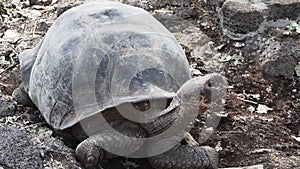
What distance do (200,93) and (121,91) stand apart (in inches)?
14.3

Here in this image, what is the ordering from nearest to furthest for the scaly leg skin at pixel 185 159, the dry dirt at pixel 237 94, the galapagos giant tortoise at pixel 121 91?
1. the galapagos giant tortoise at pixel 121 91
2. the scaly leg skin at pixel 185 159
3. the dry dirt at pixel 237 94

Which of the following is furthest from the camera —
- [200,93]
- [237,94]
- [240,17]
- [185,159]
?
[240,17]

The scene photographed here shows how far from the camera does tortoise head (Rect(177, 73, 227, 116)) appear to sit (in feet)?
7.82

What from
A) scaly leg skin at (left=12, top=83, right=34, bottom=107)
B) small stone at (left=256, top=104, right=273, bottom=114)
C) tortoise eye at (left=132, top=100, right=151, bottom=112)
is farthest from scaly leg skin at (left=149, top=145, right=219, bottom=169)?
scaly leg skin at (left=12, top=83, right=34, bottom=107)

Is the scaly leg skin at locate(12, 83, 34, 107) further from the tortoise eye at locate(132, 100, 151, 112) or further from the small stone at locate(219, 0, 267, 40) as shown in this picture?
the small stone at locate(219, 0, 267, 40)

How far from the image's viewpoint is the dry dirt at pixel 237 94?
2.86 m

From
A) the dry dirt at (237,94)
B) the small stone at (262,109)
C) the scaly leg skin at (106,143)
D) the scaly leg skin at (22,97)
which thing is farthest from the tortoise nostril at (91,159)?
the small stone at (262,109)

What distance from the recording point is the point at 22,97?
10.5 feet

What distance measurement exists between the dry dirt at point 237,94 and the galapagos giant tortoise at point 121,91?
0.19 m

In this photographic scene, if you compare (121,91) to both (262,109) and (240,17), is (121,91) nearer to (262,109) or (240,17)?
(262,109)

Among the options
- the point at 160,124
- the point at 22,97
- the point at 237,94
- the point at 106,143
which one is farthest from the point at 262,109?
the point at 22,97

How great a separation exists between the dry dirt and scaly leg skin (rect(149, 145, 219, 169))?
0.12m

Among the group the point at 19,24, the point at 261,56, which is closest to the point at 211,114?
the point at 261,56

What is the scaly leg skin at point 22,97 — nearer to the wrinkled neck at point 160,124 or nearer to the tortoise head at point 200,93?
the wrinkled neck at point 160,124
